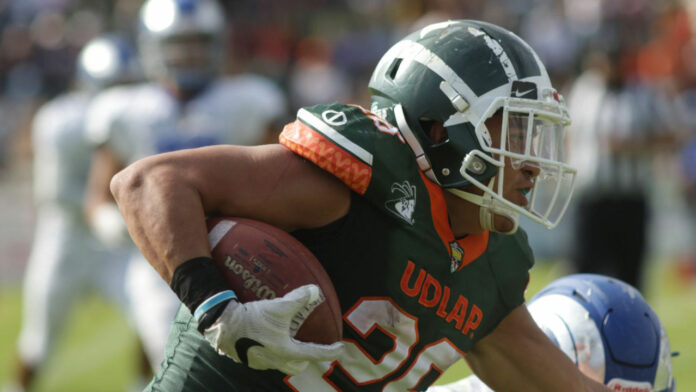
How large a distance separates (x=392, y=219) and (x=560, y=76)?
10.4 metres

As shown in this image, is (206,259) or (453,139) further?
(453,139)

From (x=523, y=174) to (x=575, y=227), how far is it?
4.80m

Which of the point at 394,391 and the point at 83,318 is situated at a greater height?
the point at 394,391

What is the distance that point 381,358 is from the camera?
226 cm

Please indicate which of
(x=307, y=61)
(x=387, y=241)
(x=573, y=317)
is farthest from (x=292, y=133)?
(x=307, y=61)

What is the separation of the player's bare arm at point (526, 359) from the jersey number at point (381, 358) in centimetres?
22

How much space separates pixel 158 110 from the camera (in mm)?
4586

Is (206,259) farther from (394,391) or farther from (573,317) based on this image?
(573,317)

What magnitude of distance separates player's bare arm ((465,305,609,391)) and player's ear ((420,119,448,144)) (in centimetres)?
49

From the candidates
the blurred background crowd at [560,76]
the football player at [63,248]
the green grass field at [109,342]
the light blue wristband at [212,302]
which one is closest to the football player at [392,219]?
the light blue wristband at [212,302]

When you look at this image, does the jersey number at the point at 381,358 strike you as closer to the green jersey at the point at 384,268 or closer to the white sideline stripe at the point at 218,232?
the green jersey at the point at 384,268

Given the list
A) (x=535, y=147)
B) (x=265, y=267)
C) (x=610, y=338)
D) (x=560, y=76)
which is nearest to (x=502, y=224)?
(x=535, y=147)

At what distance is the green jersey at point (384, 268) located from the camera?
211 centimetres

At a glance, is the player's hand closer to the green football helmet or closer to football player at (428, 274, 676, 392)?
the green football helmet
